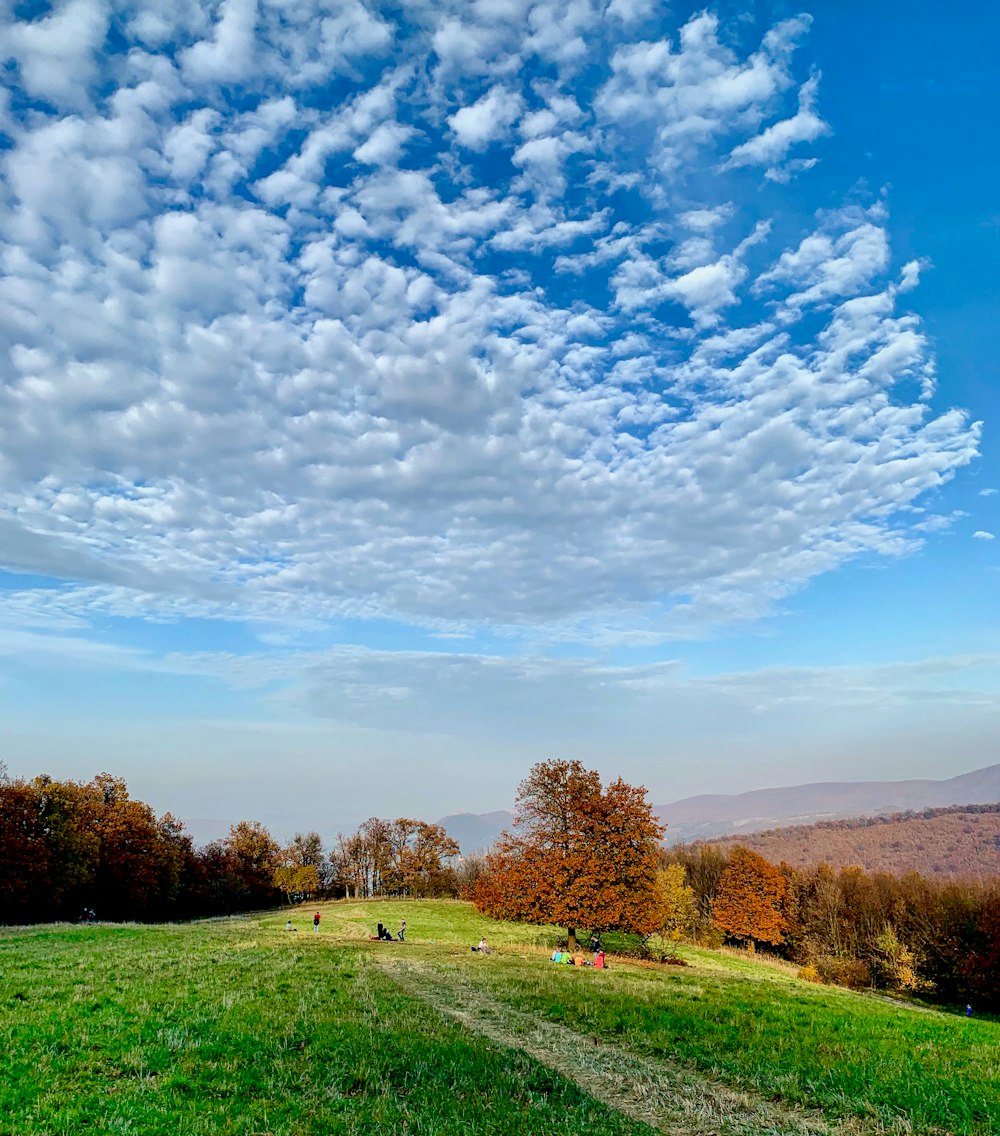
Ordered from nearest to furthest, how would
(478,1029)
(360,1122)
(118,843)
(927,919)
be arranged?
(360,1122), (478,1029), (118,843), (927,919)

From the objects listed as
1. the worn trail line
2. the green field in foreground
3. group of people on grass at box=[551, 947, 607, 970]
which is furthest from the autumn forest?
the worn trail line

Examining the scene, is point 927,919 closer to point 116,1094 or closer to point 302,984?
point 302,984

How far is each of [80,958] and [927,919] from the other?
101263 millimetres

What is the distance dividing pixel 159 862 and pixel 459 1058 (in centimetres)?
8621

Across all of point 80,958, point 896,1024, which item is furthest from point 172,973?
point 896,1024

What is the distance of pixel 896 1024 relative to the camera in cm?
1934

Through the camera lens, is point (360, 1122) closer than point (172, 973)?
Yes

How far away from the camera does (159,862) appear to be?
83125mm

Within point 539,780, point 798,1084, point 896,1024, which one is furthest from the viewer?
point 539,780

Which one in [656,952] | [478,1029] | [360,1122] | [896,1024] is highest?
[360,1122]

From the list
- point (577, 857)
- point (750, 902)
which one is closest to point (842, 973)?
point (750, 902)

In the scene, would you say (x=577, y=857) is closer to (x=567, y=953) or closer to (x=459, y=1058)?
(x=567, y=953)

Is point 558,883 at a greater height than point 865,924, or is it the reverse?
point 558,883

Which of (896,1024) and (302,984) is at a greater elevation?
(302,984)
